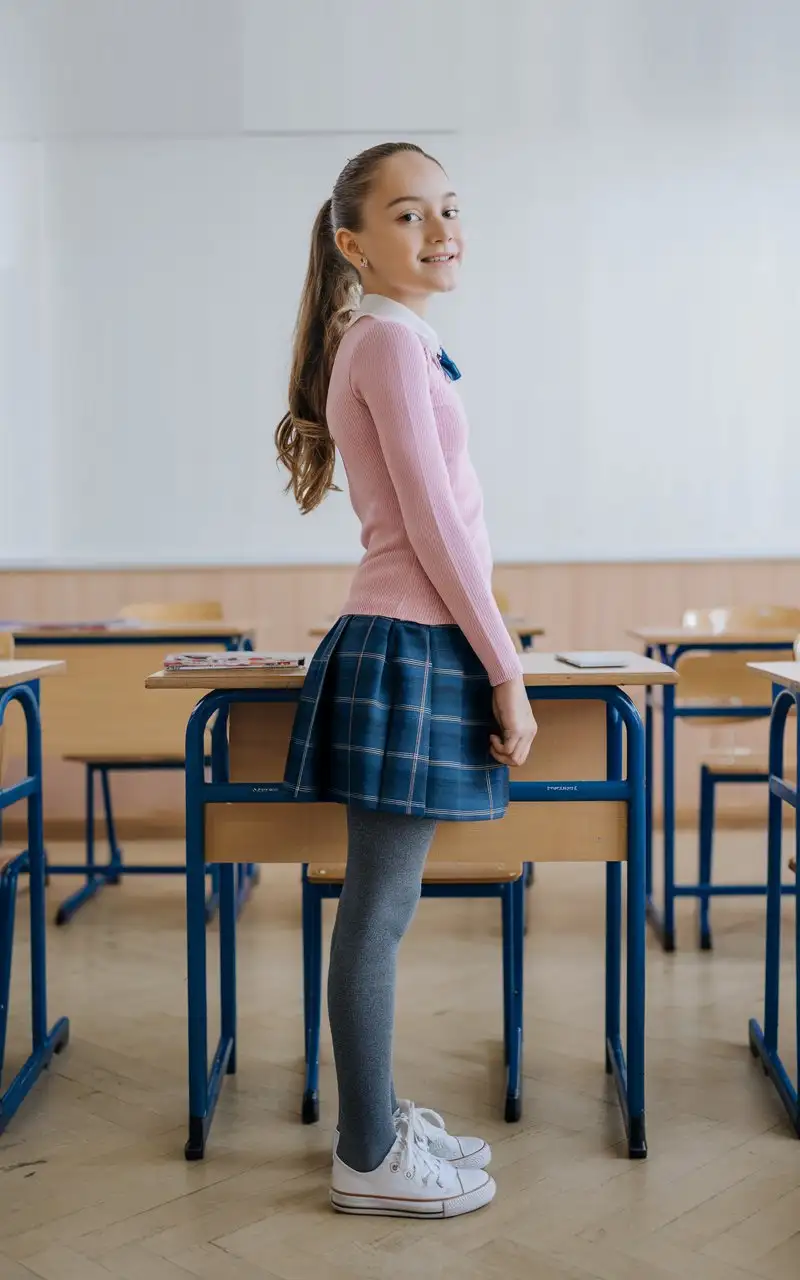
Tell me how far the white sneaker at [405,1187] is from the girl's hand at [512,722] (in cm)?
55

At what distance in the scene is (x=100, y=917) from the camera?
11.5ft

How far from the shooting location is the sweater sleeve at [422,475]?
1.61m

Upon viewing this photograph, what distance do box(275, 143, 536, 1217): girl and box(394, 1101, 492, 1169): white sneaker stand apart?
5 centimetres

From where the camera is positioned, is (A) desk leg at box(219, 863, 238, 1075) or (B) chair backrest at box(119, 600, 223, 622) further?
(B) chair backrest at box(119, 600, 223, 622)

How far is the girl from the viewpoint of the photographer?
1.63 metres

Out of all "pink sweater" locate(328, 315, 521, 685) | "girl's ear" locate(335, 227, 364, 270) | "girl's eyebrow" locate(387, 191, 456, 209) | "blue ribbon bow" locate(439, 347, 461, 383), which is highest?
"girl's eyebrow" locate(387, 191, 456, 209)

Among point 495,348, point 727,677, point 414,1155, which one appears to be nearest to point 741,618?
point 727,677

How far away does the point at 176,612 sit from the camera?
158 inches

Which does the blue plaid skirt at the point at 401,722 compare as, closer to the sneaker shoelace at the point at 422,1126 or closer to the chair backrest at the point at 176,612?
the sneaker shoelace at the point at 422,1126

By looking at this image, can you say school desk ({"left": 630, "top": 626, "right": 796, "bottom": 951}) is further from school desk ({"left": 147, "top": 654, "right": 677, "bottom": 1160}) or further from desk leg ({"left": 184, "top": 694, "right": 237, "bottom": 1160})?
desk leg ({"left": 184, "top": 694, "right": 237, "bottom": 1160})

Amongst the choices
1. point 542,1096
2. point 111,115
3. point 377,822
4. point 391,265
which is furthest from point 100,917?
point 111,115

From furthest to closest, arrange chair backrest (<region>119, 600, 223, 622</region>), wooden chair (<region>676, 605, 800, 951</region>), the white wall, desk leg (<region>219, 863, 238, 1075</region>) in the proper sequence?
1. the white wall
2. chair backrest (<region>119, 600, 223, 622</region>)
3. wooden chair (<region>676, 605, 800, 951</region>)
4. desk leg (<region>219, 863, 238, 1075</region>)

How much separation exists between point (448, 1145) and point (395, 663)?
2.41 ft

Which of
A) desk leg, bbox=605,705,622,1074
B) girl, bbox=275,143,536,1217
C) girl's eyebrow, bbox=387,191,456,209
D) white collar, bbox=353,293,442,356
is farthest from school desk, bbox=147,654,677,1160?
girl's eyebrow, bbox=387,191,456,209
